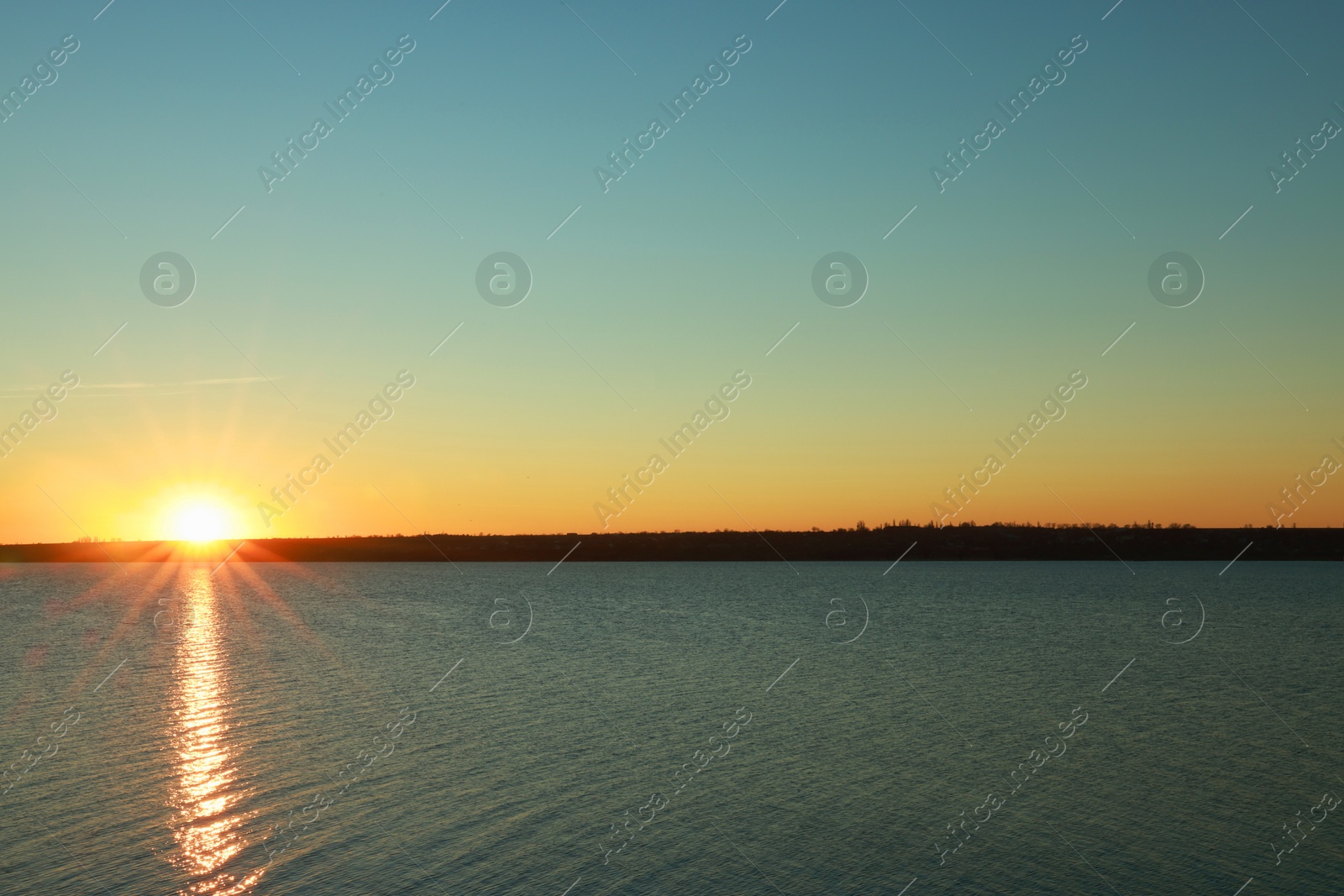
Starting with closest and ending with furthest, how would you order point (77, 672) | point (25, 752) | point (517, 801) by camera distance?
point (517, 801) < point (25, 752) < point (77, 672)

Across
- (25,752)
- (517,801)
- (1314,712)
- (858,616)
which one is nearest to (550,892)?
(517,801)

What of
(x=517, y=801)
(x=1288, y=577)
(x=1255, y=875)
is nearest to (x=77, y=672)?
(x=517, y=801)

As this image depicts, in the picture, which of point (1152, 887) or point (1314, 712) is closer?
point (1152, 887)

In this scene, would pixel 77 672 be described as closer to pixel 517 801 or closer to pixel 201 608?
pixel 517 801

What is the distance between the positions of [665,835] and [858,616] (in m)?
56.0

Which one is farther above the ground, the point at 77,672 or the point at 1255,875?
the point at 77,672

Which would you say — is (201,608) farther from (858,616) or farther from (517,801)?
(517,801)

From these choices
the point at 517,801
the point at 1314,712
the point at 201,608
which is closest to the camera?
the point at 517,801

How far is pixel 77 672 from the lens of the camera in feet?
135

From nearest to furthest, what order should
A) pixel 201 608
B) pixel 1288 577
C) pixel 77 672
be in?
pixel 77 672 → pixel 201 608 → pixel 1288 577

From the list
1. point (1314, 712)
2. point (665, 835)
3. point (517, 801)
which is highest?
point (517, 801)

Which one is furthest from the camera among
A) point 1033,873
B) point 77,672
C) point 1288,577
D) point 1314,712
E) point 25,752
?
point 1288,577

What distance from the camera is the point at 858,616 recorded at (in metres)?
72.2

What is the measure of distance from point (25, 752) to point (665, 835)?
1831 centimetres
